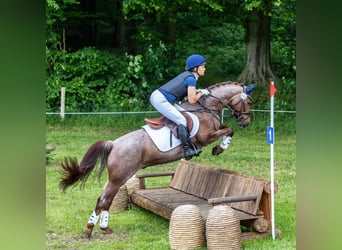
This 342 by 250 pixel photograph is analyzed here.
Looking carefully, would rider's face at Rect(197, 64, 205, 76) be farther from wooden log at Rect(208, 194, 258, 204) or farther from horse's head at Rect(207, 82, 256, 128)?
wooden log at Rect(208, 194, 258, 204)

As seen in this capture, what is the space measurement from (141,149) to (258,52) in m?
0.84

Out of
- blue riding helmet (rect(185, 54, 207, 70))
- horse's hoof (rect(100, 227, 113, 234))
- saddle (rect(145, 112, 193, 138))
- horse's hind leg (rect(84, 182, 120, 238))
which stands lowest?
horse's hoof (rect(100, 227, 113, 234))

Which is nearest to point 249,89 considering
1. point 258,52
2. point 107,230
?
point 258,52

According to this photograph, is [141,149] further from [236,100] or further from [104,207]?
[236,100]

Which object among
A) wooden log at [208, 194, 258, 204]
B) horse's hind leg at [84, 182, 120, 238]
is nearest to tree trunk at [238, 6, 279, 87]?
wooden log at [208, 194, 258, 204]

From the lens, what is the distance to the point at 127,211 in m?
3.01

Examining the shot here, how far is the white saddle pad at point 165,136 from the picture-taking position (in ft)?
9.39

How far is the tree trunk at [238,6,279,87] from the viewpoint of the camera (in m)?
2.96

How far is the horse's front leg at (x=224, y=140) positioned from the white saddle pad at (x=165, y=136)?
142 mm

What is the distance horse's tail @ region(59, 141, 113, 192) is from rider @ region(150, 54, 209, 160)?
0.35m

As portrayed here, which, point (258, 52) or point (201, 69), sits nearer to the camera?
point (201, 69)
